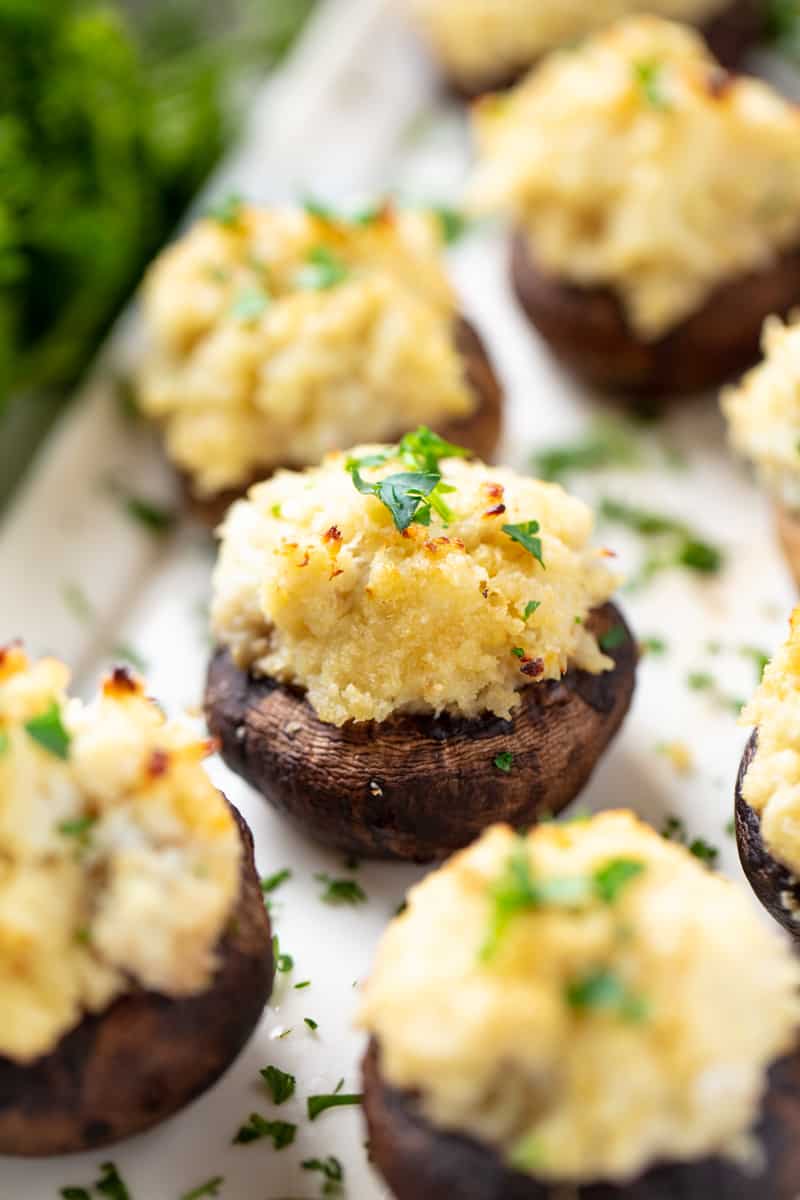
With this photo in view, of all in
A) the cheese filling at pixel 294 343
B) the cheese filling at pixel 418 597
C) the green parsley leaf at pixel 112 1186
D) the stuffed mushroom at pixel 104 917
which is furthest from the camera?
the cheese filling at pixel 294 343

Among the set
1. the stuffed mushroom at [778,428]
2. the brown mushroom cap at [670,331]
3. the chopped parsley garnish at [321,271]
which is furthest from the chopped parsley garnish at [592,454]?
the chopped parsley garnish at [321,271]

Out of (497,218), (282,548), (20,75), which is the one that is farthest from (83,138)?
(282,548)

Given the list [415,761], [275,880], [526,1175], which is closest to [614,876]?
[526,1175]

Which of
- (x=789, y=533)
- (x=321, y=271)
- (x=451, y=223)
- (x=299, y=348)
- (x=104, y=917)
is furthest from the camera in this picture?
(x=451, y=223)

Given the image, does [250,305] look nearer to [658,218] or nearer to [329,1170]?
[658,218]

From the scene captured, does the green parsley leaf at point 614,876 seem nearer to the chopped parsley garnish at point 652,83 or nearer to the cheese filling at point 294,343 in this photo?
the cheese filling at point 294,343

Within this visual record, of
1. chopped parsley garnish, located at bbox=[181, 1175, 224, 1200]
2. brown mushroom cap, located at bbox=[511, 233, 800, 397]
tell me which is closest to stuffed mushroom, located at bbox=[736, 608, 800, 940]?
chopped parsley garnish, located at bbox=[181, 1175, 224, 1200]
